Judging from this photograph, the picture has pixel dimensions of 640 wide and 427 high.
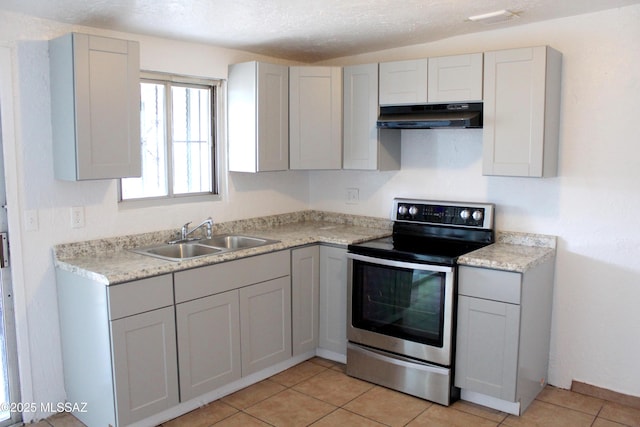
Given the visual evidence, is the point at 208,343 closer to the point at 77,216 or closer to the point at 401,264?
the point at 77,216

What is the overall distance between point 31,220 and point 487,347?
256 cm

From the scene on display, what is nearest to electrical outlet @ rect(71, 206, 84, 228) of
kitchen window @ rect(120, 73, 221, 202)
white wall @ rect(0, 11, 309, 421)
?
white wall @ rect(0, 11, 309, 421)

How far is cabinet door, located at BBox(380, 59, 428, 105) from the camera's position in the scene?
3.38m

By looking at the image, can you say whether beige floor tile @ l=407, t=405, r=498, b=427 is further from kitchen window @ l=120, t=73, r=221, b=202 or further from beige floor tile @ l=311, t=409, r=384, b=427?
kitchen window @ l=120, t=73, r=221, b=202

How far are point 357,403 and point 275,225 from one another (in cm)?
156

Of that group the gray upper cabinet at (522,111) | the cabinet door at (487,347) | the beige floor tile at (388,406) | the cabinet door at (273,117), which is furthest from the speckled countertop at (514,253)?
the cabinet door at (273,117)

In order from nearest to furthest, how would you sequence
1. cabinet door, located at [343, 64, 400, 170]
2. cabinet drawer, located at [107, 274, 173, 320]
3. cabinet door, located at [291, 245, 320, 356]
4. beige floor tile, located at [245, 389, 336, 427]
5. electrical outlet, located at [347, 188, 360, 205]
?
cabinet drawer, located at [107, 274, 173, 320] < beige floor tile, located at [245, 389, 336, 427] < cabinet door, located at [291, 245, 320, 356] < cabinet door, located at [343, 64, 400, 170] < electrical outlet, located at [347, 188, 360, 205]

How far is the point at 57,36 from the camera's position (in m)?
2.94

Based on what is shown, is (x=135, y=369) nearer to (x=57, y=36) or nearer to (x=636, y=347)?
(x=57, y=36)

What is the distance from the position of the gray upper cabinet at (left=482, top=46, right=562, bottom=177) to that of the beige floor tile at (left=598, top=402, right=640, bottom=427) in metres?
1.36

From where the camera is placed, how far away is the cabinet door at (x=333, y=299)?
359 cm

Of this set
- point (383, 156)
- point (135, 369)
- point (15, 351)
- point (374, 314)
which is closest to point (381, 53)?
point (383, 156)

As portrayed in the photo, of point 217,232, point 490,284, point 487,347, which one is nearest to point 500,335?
point 487,347

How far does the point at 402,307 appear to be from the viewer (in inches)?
128
